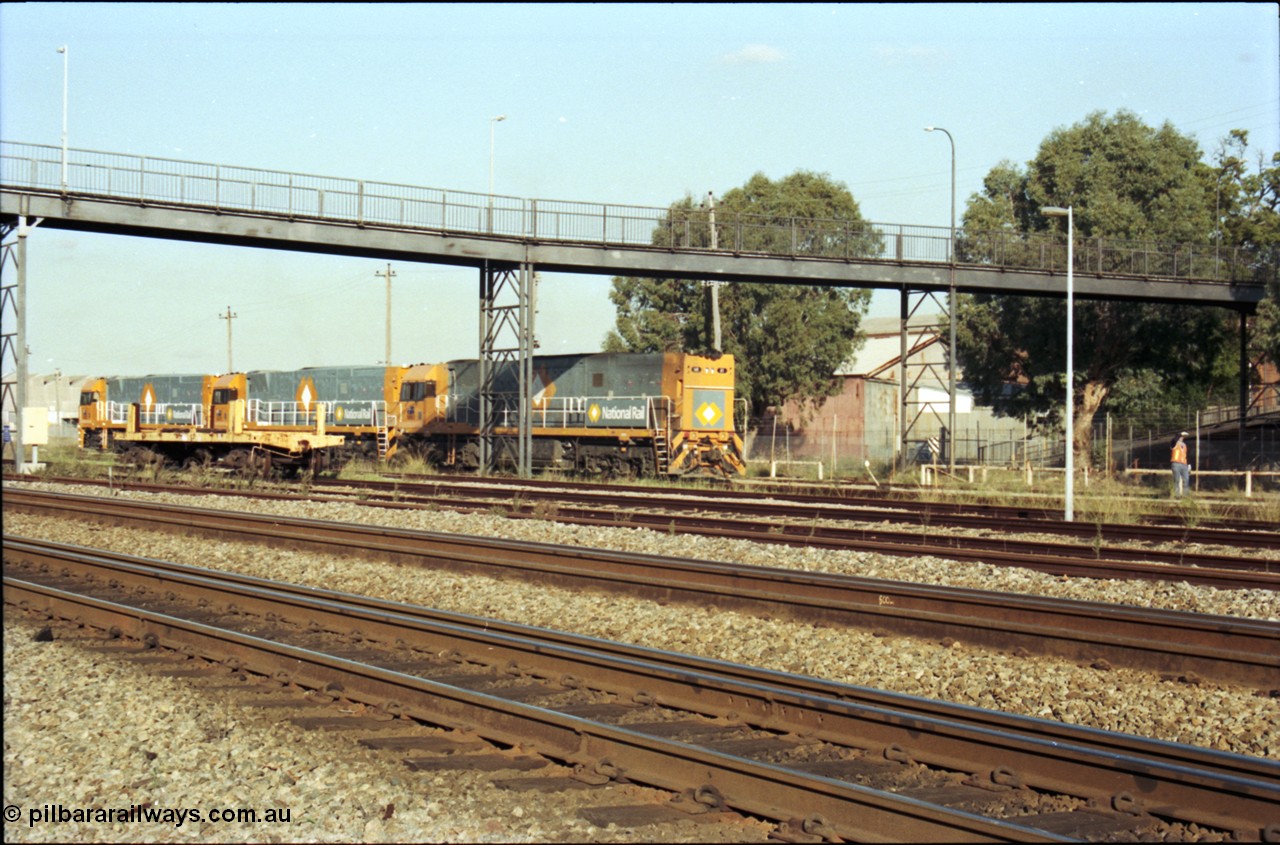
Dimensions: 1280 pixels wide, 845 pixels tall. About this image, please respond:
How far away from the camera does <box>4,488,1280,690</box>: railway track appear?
8.42m

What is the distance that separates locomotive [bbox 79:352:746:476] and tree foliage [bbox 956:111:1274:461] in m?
17.4

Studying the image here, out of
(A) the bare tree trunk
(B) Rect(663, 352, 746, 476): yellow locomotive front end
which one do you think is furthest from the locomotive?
(A) the bare tree trunk

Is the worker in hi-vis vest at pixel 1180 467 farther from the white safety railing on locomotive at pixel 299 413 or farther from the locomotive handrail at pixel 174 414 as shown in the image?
the locomotive handrail at pixel 174 414

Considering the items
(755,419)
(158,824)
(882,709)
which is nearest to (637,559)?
(882,709)

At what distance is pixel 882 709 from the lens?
21.8 ft

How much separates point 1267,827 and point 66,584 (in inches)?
468

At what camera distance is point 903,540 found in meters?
16.4

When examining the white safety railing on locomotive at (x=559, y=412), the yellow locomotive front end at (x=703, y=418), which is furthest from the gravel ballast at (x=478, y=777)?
the white safety railing on locomotive at (x=559, y=412)

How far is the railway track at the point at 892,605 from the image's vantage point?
8.42 metres

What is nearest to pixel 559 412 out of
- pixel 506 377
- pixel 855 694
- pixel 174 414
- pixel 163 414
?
pixel 506 377

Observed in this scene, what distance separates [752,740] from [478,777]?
1626mm

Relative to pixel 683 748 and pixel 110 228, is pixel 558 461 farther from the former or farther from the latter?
pixel 683 748

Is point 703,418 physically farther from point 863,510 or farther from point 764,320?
point 764,320

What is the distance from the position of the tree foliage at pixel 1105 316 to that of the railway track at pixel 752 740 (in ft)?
117
